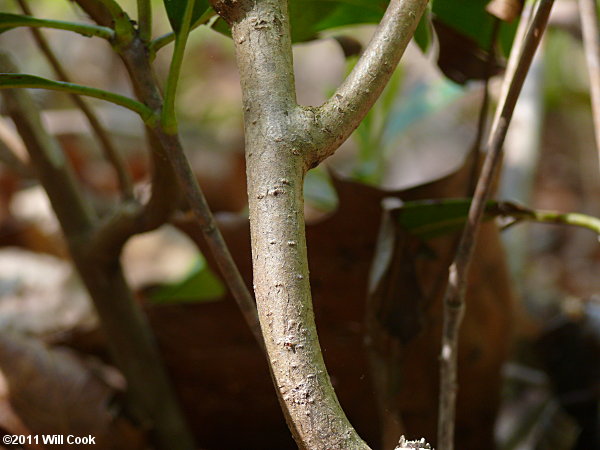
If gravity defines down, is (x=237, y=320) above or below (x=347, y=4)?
below

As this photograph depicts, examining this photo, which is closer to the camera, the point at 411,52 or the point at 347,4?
the point at 347,4

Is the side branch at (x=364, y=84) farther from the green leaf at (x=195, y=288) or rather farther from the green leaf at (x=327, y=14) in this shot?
the green leaf at (x=195, y=288)

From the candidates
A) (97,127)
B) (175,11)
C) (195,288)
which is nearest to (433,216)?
(175,11)

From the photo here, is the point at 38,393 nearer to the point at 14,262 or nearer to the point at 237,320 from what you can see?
the point at 237,320

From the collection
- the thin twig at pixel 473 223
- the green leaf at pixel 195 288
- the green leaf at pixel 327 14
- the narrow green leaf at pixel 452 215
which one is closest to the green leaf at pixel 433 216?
the narrow green leaf at pixel 452 215

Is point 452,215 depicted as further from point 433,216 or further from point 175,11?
point 175,11

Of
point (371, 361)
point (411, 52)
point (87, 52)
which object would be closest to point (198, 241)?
point (371, 361)
